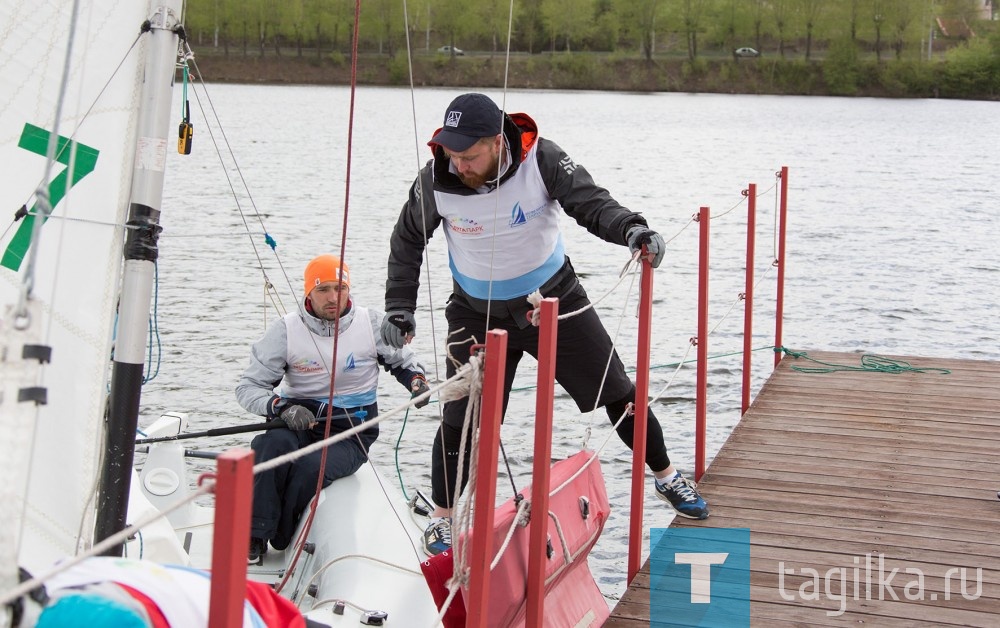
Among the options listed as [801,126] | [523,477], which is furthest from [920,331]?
[801,126]

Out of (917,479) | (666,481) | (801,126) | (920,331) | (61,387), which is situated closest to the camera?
(61,387)

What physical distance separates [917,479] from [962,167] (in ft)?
88.6

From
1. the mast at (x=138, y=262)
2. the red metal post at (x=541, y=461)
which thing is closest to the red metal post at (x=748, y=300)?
the red metal post at (x=541, y=461)

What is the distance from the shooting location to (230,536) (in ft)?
5.57

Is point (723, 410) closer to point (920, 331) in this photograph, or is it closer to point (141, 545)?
point (920, 331)

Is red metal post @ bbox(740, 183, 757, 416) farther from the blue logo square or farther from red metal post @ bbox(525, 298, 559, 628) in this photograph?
red metal post @ bbox(525, 298, 559, 628)

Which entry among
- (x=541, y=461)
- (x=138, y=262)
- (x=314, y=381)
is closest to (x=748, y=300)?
(x=314, y=381)

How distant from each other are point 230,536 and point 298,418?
295 centimetres

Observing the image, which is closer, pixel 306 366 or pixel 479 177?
pixel 479 177

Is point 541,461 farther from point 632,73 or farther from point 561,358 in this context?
point 632,73

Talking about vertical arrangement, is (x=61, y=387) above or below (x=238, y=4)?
below

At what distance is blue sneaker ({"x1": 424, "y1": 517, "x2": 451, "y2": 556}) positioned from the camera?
404 cm

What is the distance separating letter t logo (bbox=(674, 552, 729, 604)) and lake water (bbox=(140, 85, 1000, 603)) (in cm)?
108

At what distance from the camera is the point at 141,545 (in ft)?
11.7
